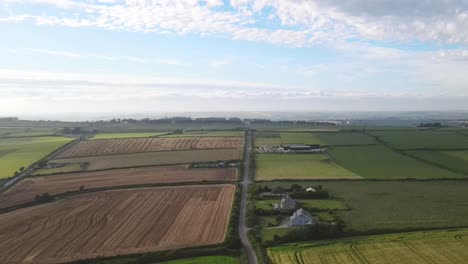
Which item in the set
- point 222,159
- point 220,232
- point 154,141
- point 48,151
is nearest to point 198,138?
point 154,141

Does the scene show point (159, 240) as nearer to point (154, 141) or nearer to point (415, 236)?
point (415, 236)

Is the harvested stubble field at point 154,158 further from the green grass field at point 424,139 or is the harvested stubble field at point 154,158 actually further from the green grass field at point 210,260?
the green grass field at point 210,260

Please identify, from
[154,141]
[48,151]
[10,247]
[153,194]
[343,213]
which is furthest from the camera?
[154,141]

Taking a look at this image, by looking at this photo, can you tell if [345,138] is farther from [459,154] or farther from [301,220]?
[301,220]

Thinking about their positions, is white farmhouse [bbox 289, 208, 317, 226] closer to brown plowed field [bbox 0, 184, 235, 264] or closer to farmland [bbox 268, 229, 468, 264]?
farmland [bbox 268, 229, 468, 264]

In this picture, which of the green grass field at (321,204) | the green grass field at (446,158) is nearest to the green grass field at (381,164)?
the green grass field at (446,158)

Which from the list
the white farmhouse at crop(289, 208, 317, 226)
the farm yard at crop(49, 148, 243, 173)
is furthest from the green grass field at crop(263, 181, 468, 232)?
the farm yard at crop(49, 148, 243, 173)
